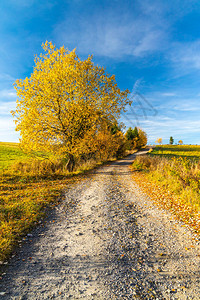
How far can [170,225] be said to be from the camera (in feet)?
20.1

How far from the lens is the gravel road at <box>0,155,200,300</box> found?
3236 millimetres

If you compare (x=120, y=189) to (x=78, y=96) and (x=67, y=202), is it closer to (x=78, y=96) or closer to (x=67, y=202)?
(x=67, y=202)

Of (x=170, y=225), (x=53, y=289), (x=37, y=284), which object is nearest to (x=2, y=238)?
(x=37, y=284)

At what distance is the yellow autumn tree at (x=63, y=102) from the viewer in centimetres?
1498

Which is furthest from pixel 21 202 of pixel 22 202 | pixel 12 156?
pixel 12 156

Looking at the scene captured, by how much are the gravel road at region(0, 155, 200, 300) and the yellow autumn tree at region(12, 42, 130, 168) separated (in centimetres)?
971

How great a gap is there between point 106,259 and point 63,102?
14663 mm

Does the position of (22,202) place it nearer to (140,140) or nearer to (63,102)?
(63,102)

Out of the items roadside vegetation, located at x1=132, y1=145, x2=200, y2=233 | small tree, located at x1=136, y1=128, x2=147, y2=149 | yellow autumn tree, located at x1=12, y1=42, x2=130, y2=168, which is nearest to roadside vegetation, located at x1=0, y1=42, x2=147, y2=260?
yellow autumn tree, located at x1=12, y1=42, x2=130, y2=168

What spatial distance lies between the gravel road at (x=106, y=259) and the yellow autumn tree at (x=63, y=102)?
31.9 feet

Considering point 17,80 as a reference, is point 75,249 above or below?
below

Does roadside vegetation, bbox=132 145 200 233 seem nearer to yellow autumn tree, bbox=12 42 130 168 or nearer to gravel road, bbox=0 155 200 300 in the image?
gravel road, bbox=0 155 200 300

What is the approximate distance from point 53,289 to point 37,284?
0.41 m

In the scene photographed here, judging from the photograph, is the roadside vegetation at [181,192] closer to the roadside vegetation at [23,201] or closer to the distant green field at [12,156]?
the roadside vegetation at [23,201]
